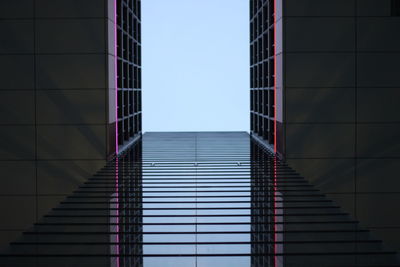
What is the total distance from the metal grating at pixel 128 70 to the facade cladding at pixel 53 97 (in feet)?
3.27

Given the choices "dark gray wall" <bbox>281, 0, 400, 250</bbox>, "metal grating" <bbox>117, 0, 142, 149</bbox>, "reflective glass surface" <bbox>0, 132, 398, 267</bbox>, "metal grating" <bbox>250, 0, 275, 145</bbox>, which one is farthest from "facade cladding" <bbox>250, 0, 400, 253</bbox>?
"metal grating" <bbox>117, 0, 142, 149</bbox>

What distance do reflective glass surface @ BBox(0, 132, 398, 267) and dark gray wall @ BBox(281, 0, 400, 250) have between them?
2366mm

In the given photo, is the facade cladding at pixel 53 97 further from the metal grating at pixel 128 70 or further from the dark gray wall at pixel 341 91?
the dark gray wall at pixel 341 91

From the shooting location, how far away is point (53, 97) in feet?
55.5

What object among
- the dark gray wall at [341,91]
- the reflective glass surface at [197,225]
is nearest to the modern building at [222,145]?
the dark gray wall at [341,91]

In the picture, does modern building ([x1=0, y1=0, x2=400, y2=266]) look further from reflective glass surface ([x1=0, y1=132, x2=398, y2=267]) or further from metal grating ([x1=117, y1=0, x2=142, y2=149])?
reflective glass surface ([x1=0, y1=132, x2=398, y2=267])

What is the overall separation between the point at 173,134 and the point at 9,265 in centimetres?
1661

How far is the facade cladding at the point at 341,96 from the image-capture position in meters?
16.2

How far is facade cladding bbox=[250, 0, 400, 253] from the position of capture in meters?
16.2

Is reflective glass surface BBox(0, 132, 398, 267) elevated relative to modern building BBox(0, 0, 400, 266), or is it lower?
lower

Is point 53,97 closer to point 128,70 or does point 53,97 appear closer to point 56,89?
point 56,89

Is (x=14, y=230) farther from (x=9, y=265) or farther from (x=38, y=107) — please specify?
(x=9, y=265)

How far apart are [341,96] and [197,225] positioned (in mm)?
8358

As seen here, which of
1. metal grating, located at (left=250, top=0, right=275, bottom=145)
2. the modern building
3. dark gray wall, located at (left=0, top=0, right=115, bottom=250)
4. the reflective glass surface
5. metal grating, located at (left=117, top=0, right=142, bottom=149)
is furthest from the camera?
metal grating, located at (left=117, top=0, right=142, bottom=149)
